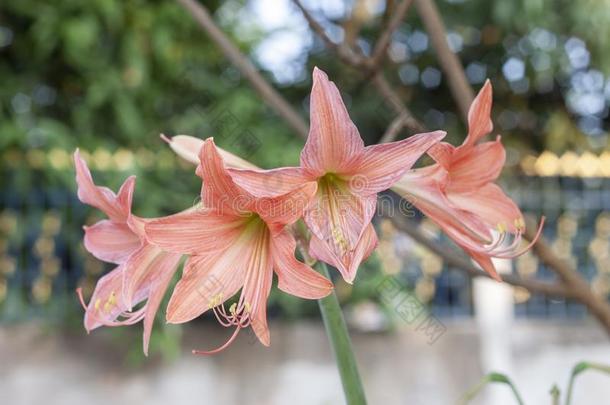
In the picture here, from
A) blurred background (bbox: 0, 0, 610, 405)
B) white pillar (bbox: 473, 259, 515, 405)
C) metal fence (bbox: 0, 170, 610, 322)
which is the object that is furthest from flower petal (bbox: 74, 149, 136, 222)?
white pillar (bbox: 473, 259, 515, 405)

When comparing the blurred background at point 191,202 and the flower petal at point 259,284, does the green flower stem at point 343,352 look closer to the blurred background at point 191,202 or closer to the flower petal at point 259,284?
the flower petal at point 259,284

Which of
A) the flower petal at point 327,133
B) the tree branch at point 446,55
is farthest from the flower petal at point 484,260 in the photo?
the tree branch at point 446,55

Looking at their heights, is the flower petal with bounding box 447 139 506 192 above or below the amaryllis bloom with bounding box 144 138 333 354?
above

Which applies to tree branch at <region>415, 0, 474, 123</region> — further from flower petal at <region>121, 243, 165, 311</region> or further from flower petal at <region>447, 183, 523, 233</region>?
flower petal at <region>121, 243, 165, 311</region>

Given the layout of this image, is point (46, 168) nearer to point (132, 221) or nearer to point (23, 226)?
point (23, 226)

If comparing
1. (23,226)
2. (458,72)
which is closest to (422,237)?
(458,72)

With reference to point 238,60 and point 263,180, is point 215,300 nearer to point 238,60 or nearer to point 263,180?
point 263,180
